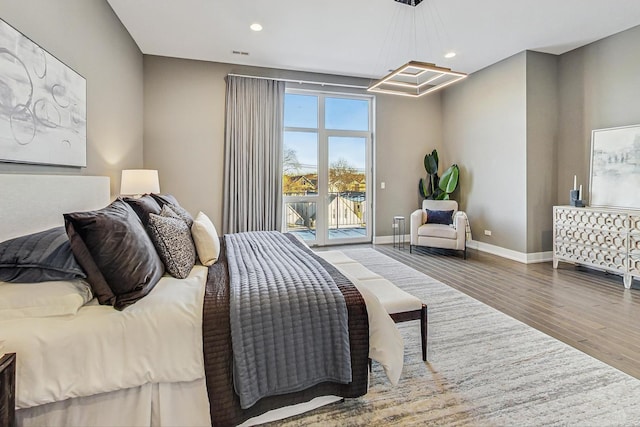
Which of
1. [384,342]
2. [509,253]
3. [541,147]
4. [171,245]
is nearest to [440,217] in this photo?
[509,253]

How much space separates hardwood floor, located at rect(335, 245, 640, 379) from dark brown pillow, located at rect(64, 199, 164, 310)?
292 cm

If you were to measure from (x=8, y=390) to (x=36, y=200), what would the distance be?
1.13 m

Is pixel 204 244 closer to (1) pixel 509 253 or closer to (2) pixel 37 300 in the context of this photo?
(2) pixel 37 300

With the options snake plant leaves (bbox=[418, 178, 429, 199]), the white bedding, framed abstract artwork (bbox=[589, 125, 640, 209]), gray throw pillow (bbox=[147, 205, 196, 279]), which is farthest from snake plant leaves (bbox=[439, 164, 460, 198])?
the white bedding

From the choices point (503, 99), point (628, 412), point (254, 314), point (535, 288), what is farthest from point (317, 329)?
point (503, 99)

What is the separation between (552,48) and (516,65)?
0.45 metres

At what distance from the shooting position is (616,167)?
3984 mm

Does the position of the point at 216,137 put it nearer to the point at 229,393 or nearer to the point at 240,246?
the point at 240,246

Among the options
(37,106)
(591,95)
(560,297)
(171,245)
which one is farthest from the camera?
(591,95)

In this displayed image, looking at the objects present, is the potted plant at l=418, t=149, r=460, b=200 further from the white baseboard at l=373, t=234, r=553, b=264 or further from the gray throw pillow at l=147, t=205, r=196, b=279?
the gray throw pillow at l=147, t=205, r=196, b=279

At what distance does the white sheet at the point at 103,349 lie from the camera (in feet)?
4.16

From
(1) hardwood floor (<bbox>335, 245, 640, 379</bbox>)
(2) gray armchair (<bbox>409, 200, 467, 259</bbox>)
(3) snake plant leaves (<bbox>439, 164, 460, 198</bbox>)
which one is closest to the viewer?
(1) hardwood floor (<bbox>335, 245, 640, 379</bbox>)

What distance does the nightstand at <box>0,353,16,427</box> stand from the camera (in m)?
1.14

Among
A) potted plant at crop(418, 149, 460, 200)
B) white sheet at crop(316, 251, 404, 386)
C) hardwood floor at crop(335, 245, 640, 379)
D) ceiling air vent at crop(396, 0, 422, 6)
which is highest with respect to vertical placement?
ceiling air vent at crop(396, 0, 422, 6)
